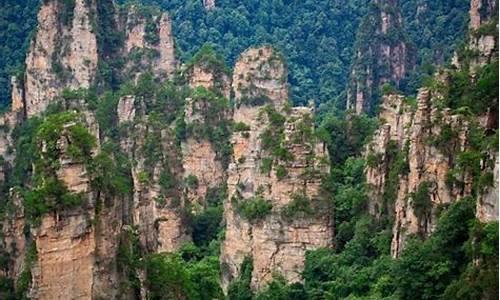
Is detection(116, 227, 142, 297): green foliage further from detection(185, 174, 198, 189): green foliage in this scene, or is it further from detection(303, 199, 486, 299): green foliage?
detection(185, 174, 198, 189): green foliage

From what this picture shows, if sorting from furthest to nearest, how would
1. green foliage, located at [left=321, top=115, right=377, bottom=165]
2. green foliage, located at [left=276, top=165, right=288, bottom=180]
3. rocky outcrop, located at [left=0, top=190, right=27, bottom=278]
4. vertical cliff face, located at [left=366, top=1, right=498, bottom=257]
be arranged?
green foliage, located at [left=321, top=115, right=377, bottom=165] < green foliage, located at [left=276, top=165, right=288, bottom=180] < rocky outcrop, located at [left=0, top=190, right=27, bottom=278] < vertical cliff face, located at [left=366, top=1, right=498, bottom=257]

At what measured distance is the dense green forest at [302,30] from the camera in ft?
253

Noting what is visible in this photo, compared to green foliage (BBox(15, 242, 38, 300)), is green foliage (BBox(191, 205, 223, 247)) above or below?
below

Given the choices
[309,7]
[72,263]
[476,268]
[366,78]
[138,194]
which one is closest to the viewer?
[476,268]

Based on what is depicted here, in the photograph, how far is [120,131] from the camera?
177 ft

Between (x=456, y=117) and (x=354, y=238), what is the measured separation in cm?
618

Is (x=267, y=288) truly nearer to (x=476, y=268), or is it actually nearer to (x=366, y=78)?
(x=476, y=268)

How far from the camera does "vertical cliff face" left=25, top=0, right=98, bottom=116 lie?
6234 centimetres

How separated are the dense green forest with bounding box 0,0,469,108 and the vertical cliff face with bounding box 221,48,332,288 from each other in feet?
122

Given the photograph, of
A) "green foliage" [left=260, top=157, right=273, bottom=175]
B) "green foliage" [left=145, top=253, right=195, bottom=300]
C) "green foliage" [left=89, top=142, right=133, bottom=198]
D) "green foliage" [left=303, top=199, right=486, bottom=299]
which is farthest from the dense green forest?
"green foliage" [left=89, top=142, right=133, bottom=198]

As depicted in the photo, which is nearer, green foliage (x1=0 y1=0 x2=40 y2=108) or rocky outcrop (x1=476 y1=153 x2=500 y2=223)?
rocky outcrop (x1=476 y1=153 x2=500 y2=223)

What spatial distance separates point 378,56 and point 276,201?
42.1 metres

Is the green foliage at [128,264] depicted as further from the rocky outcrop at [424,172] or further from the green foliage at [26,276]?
the rocky outcrop at [424,172]

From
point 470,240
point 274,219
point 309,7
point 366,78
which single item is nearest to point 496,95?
point 470,240
